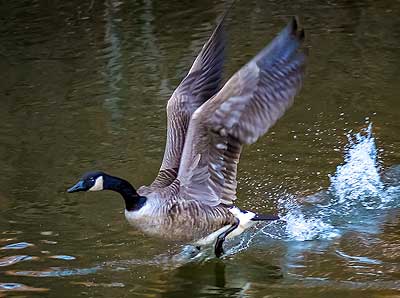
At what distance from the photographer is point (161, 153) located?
7766 mm

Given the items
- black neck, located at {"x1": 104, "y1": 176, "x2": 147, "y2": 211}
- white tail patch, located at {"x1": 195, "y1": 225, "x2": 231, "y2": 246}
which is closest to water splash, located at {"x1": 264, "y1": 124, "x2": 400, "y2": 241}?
white tail patch, located at {"x1": 195, "y1": 225, "x2": 231, "y2": 246}

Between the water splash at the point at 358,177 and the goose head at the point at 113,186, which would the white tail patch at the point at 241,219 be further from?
the water splash at the point at 358,177

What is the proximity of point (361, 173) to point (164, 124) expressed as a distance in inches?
81.4

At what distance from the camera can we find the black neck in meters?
5.60

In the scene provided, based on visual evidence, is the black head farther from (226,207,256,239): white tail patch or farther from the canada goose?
(226,207,256,239): white tail patch

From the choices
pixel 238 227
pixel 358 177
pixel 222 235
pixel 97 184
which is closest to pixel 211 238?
pixel 222 235

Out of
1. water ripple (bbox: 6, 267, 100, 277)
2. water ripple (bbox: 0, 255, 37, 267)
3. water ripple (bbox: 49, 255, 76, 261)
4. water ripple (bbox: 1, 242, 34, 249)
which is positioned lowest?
water ripple (bbox: 6, 267, 100, 277)

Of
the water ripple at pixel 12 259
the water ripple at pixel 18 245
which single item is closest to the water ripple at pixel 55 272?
the water ripple at pixel 12 259

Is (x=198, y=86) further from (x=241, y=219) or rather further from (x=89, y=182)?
(x=89, y=182)

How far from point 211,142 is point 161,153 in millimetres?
2233

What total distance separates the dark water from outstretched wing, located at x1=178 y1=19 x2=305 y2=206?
30.2 inches

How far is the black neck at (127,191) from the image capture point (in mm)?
5598

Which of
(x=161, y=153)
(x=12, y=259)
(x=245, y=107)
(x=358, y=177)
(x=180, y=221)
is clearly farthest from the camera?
(x=161, y=153)

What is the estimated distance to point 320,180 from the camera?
7094mm
